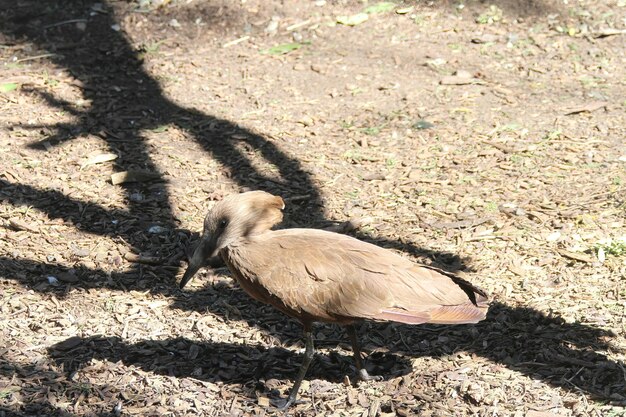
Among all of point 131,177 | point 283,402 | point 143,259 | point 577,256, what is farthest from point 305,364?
point 131,177

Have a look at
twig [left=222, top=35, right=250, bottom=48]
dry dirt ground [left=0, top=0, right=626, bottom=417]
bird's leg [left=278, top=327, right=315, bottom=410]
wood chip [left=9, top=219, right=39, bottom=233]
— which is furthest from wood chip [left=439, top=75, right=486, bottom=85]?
bird's leg [left=278, top=327, right=315, bottom=410]

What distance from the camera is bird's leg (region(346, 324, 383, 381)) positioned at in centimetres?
492

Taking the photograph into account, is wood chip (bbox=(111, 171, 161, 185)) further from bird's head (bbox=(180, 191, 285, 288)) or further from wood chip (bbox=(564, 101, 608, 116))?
wood chip (bbox=(564, 101, 608, 116))

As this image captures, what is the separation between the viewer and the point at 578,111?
25.7 ft

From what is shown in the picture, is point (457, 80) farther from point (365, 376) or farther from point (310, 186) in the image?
point (365, 376)

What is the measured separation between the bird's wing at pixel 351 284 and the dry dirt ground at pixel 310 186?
49 centimetres

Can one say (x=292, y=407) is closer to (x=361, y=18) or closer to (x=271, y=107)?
(x=271, y=107)

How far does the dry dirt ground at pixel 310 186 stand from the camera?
195 inches

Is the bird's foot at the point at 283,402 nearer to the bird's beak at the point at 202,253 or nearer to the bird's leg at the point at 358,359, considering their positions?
the bird's leg at the point at 358,359

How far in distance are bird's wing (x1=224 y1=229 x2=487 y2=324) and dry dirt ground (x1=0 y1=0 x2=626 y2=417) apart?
49cm

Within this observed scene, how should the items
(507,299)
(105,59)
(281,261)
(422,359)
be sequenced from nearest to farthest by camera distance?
1. (281,261)
2. (422,359)
3. (507,299)
4. (105,59)

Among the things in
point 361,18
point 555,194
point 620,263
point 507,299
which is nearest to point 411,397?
point 507,299

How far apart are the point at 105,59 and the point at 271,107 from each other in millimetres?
2002

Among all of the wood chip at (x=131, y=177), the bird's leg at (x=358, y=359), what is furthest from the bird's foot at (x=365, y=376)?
the wood chip at (x=131, y=177)
